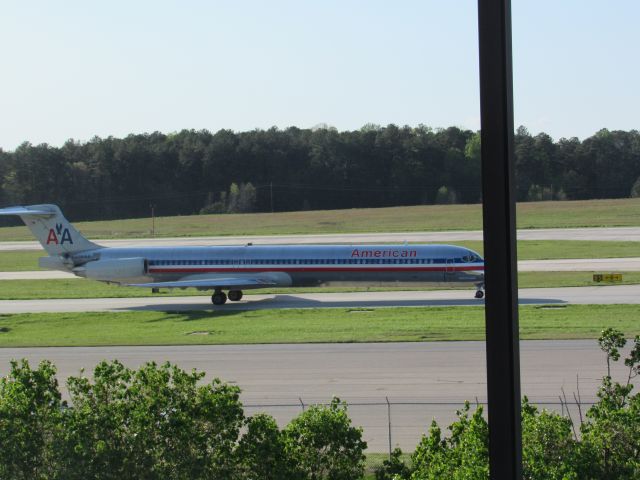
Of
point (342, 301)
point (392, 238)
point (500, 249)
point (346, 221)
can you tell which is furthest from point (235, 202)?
point (500, 249)

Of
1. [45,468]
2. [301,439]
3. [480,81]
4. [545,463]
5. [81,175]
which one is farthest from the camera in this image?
[81,175]

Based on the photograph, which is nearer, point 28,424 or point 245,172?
point 28,424

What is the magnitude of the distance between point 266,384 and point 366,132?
4461cm

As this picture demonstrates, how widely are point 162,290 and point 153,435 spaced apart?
3089cm

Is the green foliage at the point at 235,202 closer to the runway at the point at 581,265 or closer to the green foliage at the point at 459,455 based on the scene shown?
the runway at the point at 581,265

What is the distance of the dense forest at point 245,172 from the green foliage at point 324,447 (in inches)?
1882

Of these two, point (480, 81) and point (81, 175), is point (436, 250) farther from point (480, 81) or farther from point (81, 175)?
point (81, 175)

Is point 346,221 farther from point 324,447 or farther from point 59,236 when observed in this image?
point 324,447

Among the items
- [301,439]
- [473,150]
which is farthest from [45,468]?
[473,150]

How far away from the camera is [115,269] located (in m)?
30.1

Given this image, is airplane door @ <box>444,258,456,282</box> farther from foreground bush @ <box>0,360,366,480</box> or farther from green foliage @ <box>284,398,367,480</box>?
green foliage @ <box>284,398,367,480</box>

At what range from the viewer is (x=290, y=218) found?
200 ft

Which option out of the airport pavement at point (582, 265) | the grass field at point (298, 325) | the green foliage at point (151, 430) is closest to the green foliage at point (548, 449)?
the green foliage at point (151, 430)

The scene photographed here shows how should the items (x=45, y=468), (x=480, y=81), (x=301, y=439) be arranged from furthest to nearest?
(x=301, y=439) < (x=45, y=468) < (x=480, y=81)
